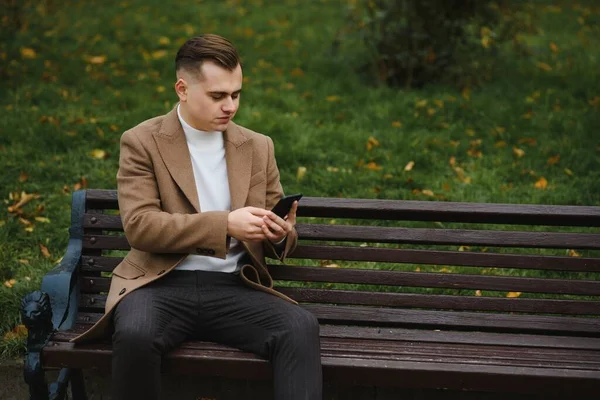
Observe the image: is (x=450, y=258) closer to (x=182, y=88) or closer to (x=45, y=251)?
(x=182, y=88)

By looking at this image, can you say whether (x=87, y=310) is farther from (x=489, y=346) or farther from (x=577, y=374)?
(x=577, y=374)

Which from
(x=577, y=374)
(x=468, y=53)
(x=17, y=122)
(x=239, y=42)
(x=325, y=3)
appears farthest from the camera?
(x=325, y=3)

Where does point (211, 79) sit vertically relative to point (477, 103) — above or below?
above

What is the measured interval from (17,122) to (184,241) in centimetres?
371

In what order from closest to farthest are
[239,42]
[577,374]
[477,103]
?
[577,374] < [477,103] < [239,42]

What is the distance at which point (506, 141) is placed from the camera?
638 centimetres

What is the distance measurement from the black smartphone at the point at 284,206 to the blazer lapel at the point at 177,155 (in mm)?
333

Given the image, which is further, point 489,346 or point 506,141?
point 506,141

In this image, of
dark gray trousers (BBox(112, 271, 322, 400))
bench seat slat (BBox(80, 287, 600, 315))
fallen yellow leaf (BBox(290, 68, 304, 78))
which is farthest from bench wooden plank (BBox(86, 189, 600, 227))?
fallen yellow leaf (BBox(290, 68, 304, 78))

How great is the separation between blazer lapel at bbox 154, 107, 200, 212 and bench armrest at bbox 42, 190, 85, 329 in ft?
1.98

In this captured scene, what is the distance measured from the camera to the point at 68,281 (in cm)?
345

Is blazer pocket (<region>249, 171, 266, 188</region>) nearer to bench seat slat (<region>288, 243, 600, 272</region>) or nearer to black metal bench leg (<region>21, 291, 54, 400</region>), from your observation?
bench seat slat (<region>288, 243, 600, 272</region>)

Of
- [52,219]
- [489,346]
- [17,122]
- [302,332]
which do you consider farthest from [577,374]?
[17,122]

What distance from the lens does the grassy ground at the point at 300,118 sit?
17.8 ft
